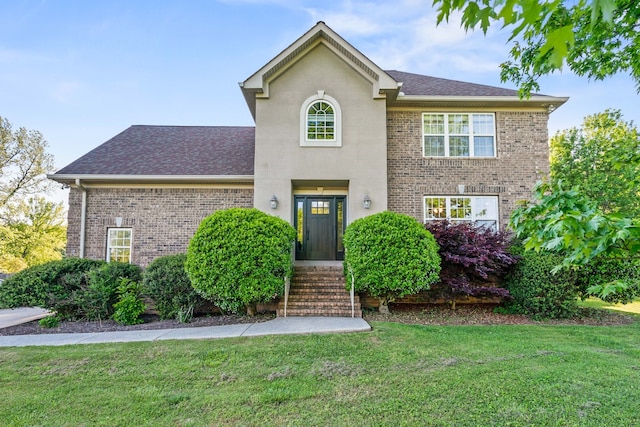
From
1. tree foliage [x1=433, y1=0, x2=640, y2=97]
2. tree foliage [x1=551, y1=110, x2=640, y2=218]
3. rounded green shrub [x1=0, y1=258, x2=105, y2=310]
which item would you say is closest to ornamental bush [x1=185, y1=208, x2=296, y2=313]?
rounded green shrub [x1=0, y1=258, x2=105, y2=310]

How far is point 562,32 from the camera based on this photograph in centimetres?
156

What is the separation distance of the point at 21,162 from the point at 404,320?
1001 inches

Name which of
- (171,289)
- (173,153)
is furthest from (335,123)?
(171,289)

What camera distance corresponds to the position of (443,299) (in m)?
9.70

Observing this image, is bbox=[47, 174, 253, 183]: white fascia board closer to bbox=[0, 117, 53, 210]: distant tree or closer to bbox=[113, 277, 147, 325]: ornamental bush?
bbox=[113, 277, 147, 325]: ornamental bush

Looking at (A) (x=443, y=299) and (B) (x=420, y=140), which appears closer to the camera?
(A) (x=443, y=299)

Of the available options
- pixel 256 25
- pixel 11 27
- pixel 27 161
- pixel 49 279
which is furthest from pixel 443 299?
pixel 27 161

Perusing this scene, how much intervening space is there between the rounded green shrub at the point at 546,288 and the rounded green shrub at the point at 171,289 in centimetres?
815

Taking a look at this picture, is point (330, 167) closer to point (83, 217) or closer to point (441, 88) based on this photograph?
point (441, 88)

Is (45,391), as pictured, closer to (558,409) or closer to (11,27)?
(558,409)

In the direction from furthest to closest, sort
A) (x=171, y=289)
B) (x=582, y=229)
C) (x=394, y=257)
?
(x=171, y=289) → (x=394, y=257) → (x=582, y=229)

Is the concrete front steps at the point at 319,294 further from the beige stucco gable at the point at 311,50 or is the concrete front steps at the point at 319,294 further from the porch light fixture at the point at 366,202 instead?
the beige stucco gable at the point at 311,50

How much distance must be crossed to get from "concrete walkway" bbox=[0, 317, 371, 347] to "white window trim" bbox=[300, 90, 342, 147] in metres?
5.27

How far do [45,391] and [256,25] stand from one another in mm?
11991
